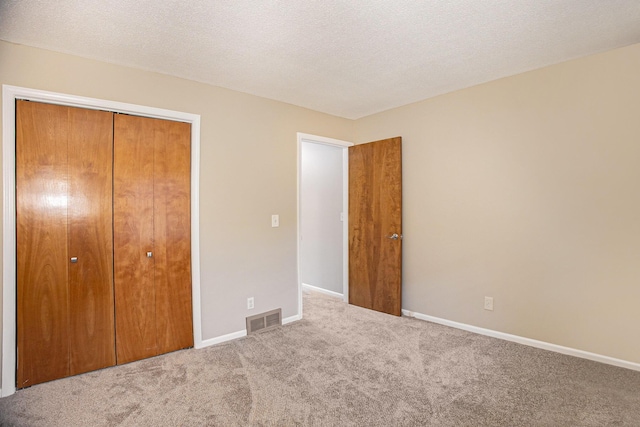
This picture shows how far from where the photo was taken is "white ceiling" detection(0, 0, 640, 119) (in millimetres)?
1873

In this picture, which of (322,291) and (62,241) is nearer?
(62,241)

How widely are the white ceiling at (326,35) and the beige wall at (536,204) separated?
0.34 metres

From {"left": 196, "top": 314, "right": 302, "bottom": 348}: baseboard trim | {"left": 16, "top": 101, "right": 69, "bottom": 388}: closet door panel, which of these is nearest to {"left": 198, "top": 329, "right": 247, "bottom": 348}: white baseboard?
{"left": 196, "top": 314, "right": 302, "bottom": 348}: baseboard trim

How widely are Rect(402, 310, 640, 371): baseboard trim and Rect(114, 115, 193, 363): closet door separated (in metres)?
2.49

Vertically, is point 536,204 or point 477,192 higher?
point 477,192

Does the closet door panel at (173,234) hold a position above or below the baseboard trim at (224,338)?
above

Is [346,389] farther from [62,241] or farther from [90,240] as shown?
[62,241]

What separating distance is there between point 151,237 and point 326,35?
210cm

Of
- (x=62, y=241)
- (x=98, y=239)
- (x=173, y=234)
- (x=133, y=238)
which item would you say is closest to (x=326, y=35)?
(x=173, y=234)

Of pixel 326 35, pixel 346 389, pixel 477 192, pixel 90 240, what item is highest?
pixel 326 35

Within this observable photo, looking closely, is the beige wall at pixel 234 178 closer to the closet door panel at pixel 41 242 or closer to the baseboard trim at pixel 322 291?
the closet door panel at pixel 41 242

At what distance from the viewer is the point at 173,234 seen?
2.81m

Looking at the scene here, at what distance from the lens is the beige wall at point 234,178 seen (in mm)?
2589

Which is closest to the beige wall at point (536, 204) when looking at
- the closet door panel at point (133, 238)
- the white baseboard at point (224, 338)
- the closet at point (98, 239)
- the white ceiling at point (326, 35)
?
the white ceiling at point (326, 35)
